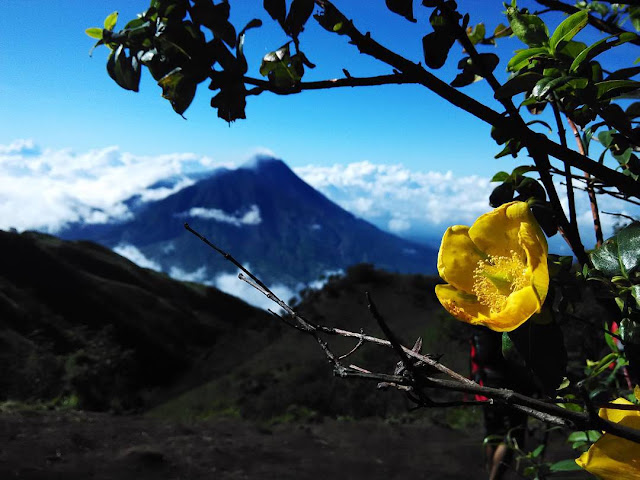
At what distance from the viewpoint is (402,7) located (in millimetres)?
569

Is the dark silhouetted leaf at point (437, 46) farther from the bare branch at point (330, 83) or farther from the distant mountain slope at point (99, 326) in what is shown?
the distant mountain slope at point (99, 326)

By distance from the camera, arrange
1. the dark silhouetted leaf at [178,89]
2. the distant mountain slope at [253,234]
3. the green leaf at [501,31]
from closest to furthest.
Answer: the dark silhouetted leaf at [178,89] → the green leaf at [501,31] → the distant mountain slope at [253,234]

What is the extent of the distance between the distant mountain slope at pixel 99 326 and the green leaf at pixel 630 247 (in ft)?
27.0

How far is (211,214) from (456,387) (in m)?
107

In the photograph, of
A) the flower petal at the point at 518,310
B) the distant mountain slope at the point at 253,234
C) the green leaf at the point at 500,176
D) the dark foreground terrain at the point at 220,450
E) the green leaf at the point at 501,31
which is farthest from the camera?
the distant mountain slope at the point at 253,234

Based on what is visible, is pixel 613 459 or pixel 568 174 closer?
pixel 613 459

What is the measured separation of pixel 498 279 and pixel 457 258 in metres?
0.05

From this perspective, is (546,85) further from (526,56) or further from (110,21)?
(110,21)

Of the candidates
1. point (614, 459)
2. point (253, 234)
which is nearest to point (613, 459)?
point (614, 459)

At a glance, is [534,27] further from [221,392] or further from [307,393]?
[221,392]

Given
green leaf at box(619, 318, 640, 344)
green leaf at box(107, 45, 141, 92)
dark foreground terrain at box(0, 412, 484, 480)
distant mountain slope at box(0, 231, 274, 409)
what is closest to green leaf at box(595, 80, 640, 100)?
green leaf at box(619, 318, 640, 344)

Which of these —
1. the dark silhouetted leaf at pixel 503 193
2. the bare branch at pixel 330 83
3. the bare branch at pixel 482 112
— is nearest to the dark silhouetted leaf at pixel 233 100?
the bare branch at pixel 330 83

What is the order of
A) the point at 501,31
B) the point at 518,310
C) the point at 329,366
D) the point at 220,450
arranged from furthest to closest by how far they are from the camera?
the point at 329,366
the point at 220,450
the point at 501,31
the point at 518,310

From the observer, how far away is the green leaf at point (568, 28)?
1.79 feet
